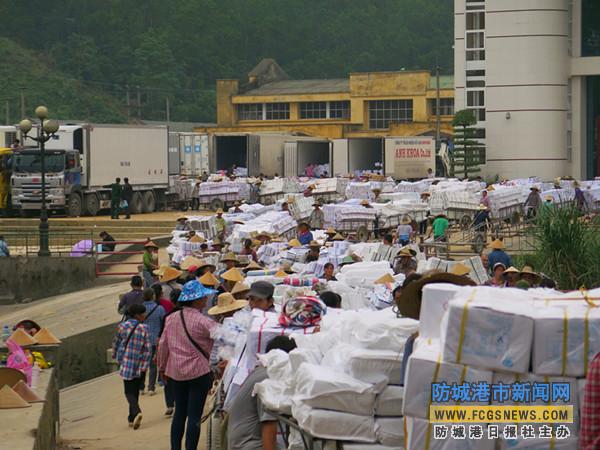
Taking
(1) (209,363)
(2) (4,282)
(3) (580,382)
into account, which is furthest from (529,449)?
(2) (4,282)

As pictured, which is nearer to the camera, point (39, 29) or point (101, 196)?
point (101, 196)

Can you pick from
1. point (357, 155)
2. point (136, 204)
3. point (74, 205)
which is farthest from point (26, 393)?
point (357, 155)

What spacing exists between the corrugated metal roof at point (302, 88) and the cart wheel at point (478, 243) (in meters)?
73.2

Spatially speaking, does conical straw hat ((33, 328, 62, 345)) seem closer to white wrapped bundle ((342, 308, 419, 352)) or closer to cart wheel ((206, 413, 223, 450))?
cart wheel ((206, 413, 223, 450))

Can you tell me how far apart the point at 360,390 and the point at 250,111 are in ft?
317

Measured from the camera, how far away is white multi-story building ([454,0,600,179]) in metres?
→ 55.5

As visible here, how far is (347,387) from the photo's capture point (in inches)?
340

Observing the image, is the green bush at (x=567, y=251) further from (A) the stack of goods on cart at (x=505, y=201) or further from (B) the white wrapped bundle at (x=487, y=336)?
(A) the stack of goods on cart at (x=505, y=201)

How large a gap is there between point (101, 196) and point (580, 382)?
129 feet

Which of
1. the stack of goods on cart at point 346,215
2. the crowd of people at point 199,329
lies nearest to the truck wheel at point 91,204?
the stack of goods on cart at point 346,215

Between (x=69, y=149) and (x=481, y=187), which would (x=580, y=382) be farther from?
(x=69, y=149)

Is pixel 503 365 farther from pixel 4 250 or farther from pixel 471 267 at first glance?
pixel 4 250

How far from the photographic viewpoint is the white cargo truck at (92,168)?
43312mm

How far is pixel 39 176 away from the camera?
42.9 m
